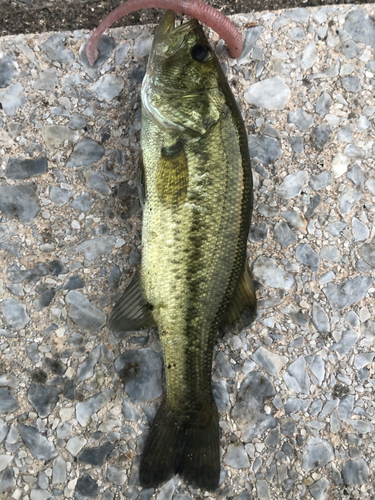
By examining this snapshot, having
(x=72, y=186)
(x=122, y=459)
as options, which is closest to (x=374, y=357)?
(x=122, y=459)

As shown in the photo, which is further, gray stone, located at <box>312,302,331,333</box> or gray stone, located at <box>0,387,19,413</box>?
gray stone, located at <box>312,302,331,333</box>

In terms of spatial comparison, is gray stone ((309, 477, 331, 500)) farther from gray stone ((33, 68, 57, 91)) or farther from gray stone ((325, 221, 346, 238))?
gray stone ((33, 68, 57, 91))

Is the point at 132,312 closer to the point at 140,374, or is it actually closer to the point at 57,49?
the point at 140,374

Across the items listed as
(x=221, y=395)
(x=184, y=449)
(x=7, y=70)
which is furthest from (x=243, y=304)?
(x=7, y=70)

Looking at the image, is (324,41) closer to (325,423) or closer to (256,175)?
(256,175)

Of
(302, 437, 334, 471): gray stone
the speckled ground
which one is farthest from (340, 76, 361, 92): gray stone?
(302, 437, 334, 471): gray stone
